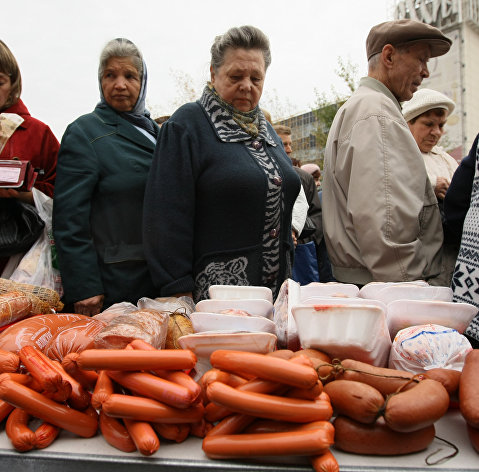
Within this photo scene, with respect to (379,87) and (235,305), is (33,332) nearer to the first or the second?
(235,305)

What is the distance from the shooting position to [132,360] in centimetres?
124

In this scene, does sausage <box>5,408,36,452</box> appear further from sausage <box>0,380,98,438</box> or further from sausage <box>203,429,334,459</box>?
sausage <box>203,429,334,459</box>

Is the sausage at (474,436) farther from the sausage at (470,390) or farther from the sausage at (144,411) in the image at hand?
the sausage at (144,411)

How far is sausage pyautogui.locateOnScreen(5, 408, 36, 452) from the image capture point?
3.92ft

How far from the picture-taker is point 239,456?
1129 millimetres

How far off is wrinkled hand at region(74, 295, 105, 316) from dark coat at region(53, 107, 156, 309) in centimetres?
3

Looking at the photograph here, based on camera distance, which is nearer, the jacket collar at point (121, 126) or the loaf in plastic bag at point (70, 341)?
the loaf in plastic bag at point (70, 341)

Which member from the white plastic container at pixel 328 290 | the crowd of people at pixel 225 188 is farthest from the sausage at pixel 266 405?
the crowd of people at pixel 225 188

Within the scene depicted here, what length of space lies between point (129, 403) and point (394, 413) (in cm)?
65

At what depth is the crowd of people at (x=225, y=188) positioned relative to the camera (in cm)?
211

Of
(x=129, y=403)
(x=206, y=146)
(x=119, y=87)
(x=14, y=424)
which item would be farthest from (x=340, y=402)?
(x=119, y=87)

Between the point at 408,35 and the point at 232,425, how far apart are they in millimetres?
2124

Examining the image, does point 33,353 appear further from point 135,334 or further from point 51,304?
point 51,304

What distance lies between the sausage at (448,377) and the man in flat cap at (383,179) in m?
0.83
